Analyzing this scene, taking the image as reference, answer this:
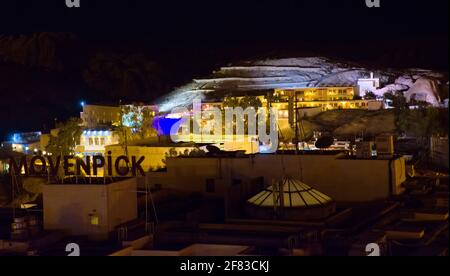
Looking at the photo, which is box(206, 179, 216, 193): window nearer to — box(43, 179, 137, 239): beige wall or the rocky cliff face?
box(43, 179, 137, 239): beige wall

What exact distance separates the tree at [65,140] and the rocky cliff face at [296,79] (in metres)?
16.3

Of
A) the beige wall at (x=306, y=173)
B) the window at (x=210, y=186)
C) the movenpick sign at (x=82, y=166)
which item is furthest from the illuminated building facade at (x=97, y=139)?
the window at (x=210, y=186)

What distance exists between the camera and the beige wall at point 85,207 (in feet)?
44.8

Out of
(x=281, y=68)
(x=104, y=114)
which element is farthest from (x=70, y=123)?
(x=281, y=68)

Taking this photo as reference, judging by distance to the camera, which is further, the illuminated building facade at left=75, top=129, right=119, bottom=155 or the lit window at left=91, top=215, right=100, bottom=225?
the illuminated building facade at left=75, top=129, right=119, bottom=155

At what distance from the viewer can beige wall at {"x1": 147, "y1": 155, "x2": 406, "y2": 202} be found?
16547mm

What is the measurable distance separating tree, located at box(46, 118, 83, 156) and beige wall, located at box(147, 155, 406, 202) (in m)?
15.6

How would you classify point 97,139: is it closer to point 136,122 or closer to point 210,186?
point 136,122

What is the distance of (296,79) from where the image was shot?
191ft

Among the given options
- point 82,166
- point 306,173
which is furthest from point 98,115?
point 306,173

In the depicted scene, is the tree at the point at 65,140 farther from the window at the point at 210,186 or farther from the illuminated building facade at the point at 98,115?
the window at the point at 210,186

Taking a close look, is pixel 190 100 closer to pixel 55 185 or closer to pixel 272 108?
pixel 272 108

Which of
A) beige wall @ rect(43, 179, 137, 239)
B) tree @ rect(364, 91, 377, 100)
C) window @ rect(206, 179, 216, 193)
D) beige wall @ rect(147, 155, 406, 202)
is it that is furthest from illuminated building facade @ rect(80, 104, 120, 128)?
beige wall @ rect(43, 179, 137, 239)

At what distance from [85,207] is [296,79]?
4572 cm
